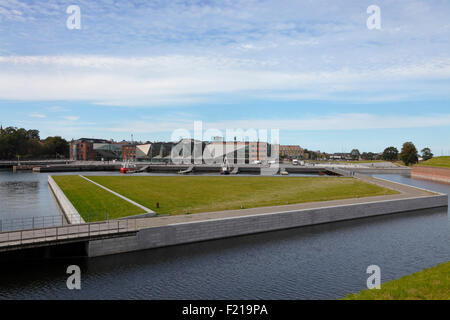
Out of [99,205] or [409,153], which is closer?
[99,205]

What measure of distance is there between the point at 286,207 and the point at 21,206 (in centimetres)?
3380

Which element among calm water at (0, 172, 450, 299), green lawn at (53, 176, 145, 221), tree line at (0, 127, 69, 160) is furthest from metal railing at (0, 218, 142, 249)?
tree line at (0, 127, 69, 160)

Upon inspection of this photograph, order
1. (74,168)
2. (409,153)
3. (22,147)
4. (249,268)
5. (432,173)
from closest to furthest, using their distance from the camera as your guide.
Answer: (249,268) → (432,173) → (74,168) → (409,153) → (22,147)

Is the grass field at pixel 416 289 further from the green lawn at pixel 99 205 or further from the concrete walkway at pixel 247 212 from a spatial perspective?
the green lawn at pixel 99 205

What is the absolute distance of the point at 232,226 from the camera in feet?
103

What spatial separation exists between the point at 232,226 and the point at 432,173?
98.9 metres

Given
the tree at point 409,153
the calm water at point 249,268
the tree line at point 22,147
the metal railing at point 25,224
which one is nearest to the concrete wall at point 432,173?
the tree at point 409,153

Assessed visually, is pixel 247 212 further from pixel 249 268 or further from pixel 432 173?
pixel 432 173

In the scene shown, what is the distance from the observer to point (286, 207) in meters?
38.3

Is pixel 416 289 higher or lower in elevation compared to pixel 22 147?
lower

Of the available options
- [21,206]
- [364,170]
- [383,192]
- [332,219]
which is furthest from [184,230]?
[364,170]

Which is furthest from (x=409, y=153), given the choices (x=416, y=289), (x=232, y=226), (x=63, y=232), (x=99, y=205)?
(x=63, y=232)

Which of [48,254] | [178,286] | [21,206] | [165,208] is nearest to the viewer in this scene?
[178,286]
